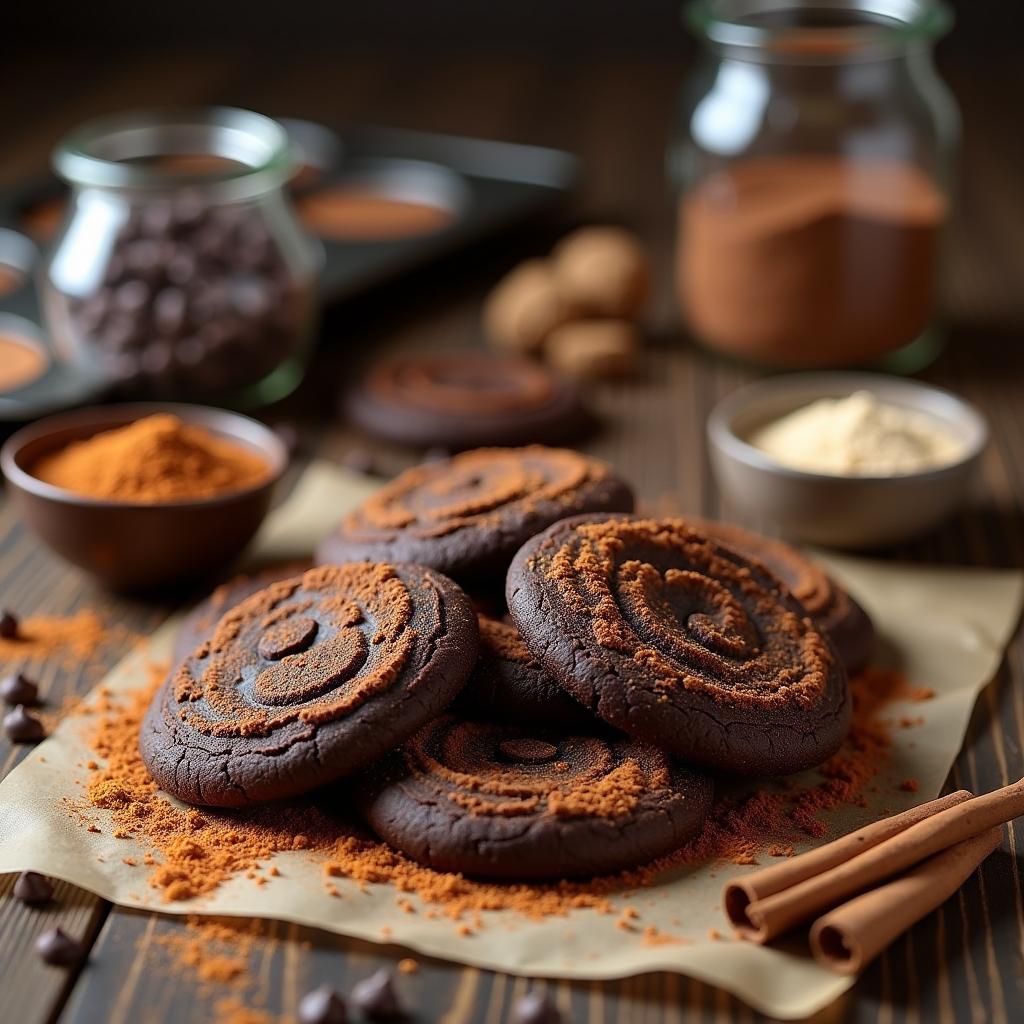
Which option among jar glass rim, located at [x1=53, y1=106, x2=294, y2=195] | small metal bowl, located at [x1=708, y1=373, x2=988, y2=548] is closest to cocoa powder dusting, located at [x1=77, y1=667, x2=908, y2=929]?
small metal bowl, located at [x1=708, y1=373, x2=988, y2=548]

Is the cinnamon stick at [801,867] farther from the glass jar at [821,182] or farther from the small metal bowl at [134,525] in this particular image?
the glass jar at [821,182]

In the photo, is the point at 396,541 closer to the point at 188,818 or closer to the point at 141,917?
the point at 188,818

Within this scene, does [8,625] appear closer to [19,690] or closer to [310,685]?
[19,690]

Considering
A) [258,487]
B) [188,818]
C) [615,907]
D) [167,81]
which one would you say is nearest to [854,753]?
[615,907]

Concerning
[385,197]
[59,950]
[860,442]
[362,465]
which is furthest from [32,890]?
[385,197]

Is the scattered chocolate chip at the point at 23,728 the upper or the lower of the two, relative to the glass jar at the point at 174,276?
lower

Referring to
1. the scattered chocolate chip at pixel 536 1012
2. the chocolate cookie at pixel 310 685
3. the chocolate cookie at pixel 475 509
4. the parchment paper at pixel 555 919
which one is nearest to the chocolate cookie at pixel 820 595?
the parchment paper at pixel 555 919
